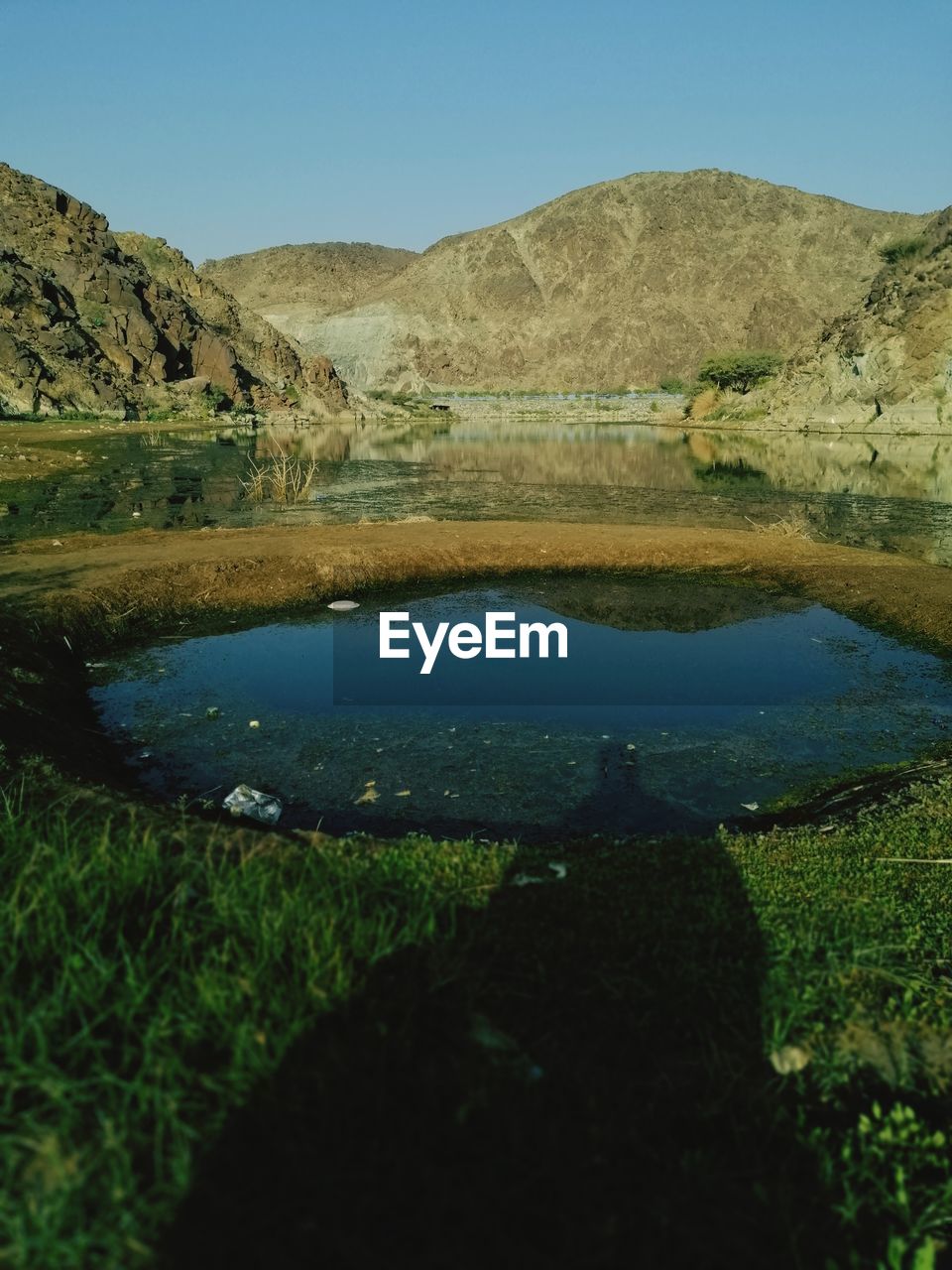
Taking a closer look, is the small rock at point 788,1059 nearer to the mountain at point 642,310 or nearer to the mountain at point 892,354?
the mountain at point 892,354

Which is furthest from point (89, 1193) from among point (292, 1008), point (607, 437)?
point (607, 437)

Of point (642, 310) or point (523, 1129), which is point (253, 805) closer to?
point (523, 1129)

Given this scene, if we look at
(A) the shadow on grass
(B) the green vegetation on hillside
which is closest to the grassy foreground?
(A) the shadow on grass

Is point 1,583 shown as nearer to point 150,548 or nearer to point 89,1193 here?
point 150,548

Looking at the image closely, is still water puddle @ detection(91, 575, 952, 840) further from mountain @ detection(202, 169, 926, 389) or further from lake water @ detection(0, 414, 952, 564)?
mountain @ detection(202, 169, 926, 389)

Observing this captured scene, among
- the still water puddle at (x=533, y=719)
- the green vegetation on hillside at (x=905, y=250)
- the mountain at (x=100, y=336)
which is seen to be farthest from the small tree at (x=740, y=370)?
the still water puddle at (x=533, y=719)

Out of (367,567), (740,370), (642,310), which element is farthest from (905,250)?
(642,310)
